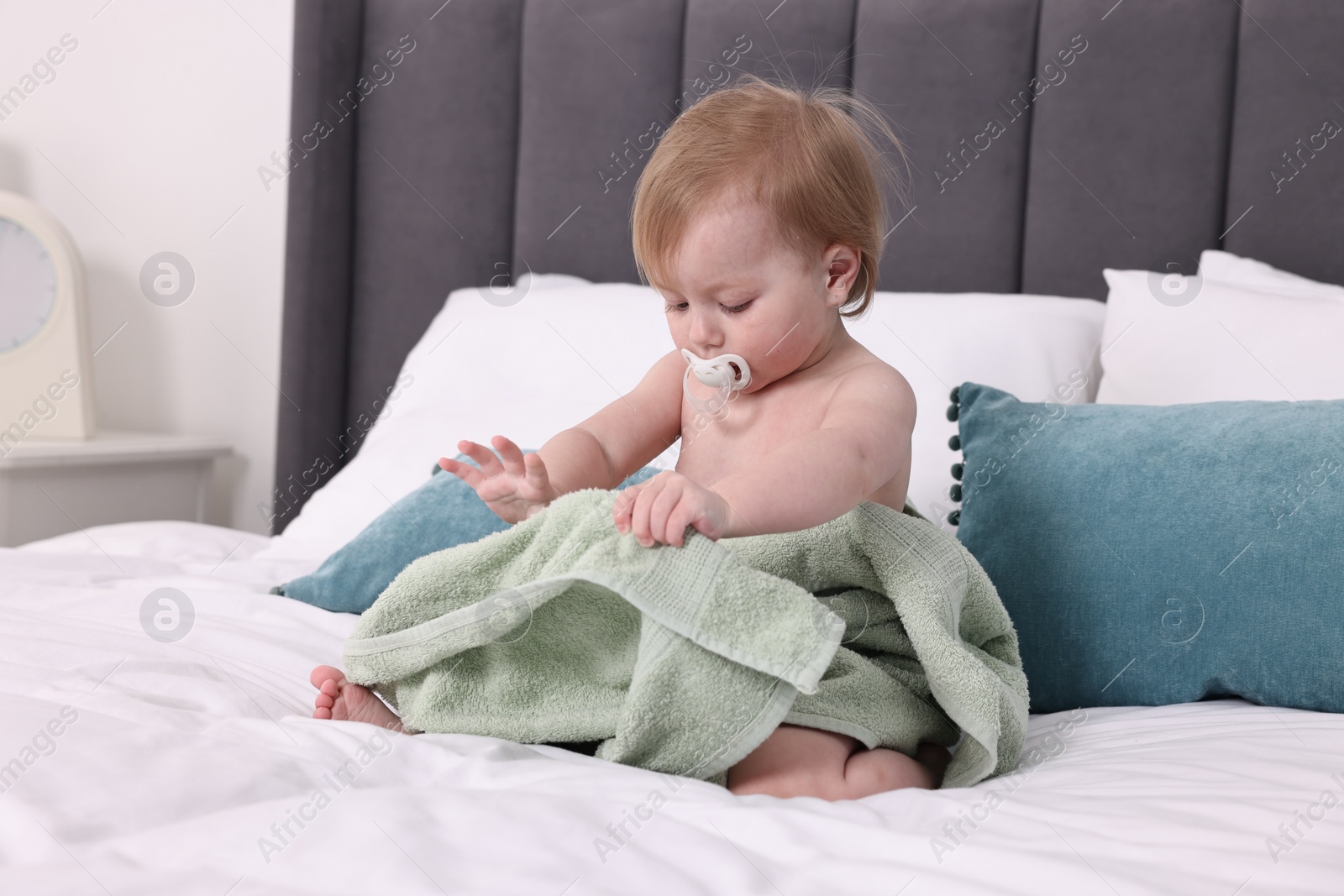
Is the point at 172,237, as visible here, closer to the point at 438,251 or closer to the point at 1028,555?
the point at 438,251

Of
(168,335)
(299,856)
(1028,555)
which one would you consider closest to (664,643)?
(299,856)

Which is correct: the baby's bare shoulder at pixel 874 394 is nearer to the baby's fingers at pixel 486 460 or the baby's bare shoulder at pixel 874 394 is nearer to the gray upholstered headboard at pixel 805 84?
the baby's fingers at pixel 486 460

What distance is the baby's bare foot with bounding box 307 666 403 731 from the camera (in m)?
0.85

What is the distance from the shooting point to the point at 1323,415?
3.43 ft

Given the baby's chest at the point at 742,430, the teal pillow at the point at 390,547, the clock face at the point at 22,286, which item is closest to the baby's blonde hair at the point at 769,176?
the baby's chest at the point at 742,430

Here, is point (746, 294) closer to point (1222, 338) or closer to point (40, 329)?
point (1222, 338)

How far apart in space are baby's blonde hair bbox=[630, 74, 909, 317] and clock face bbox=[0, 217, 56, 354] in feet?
5.50

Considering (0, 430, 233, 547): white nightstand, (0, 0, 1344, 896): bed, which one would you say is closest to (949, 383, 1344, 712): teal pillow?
(0, 0, 1344, 896): bed

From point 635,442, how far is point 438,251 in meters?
1.19

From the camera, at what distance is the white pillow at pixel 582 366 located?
144 cm

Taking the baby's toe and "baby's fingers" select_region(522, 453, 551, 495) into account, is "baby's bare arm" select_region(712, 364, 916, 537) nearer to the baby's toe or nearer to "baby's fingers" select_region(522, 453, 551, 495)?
"baby's fingers" select_region(522, 453, 551, 495)

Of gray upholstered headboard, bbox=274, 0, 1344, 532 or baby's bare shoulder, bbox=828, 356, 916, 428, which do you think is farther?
gray upholstered headboard, bbox=274, 0, 1344, 532

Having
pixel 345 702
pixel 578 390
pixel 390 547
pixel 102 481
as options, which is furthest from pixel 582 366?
pixel 102 481

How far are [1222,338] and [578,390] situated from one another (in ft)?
2.88
